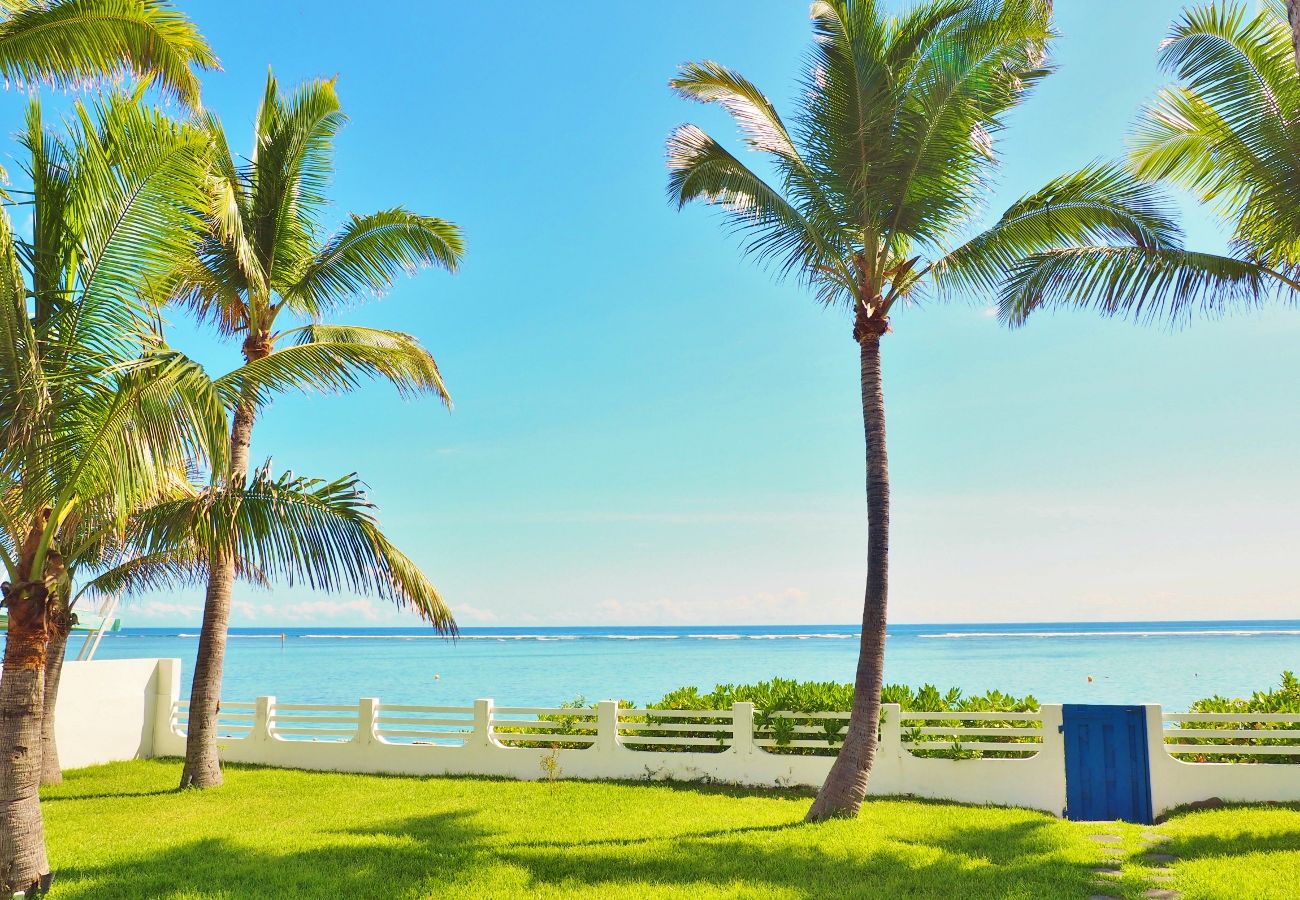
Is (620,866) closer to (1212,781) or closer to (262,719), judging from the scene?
(1212,781)

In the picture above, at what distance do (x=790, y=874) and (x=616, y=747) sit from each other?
5667 mm

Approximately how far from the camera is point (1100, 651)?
71.7m

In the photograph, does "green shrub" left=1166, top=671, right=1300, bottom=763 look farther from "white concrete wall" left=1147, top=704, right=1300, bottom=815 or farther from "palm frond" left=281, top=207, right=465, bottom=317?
"palm frond" left=281, top=207, right=465, bottom=317

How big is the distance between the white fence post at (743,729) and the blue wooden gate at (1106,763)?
3857 millimetres

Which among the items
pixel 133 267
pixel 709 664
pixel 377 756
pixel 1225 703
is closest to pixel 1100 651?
pixel 709 664

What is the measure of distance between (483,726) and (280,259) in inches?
283

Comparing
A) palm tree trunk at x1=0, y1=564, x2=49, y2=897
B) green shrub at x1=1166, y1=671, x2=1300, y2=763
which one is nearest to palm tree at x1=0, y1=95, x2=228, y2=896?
palm tree trunk at x1=0, y1=564, x2=49, y2=897

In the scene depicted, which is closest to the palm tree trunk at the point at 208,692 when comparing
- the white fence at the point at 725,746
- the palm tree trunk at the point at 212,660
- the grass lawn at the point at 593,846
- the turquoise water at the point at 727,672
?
the palm tree trunk at the point at 212,660

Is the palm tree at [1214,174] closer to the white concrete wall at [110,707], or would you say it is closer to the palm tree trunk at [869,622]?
the palm tree trunk at [869,622]

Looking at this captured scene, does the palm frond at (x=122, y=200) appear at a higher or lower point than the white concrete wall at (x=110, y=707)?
higher

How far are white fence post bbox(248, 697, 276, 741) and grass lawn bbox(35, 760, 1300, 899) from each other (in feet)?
8.01

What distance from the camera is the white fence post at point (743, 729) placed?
40.1 ft

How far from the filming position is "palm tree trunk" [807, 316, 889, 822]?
9562 millimetres

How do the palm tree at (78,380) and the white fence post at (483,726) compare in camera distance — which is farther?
the white fence post at (483,726)
